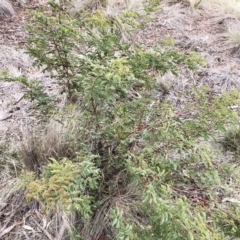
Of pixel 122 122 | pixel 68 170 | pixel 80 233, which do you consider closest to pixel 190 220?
pixel 68 170

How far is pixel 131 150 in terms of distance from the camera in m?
1.98

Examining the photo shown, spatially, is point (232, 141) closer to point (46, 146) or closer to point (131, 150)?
point (131, 150)

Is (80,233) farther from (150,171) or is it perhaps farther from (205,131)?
(205,131)

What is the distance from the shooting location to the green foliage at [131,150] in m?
1.46

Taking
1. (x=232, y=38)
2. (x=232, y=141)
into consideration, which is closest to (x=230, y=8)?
(x=232, y=38)

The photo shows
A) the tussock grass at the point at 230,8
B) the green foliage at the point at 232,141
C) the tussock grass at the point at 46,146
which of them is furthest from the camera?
the tussock grass at the point at 230,8

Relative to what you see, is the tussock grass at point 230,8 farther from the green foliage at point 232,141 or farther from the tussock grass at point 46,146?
the tussock grass at point 46,146

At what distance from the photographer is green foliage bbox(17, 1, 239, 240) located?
1.46m

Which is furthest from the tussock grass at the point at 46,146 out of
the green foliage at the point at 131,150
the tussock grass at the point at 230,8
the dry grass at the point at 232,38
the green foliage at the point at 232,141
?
the tussock grass at the point at 230,8

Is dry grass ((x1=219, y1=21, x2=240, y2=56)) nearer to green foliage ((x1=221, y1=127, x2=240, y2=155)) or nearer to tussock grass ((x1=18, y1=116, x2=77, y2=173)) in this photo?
green foliage ((x1=221, y1=127, x2=240, y2=155))

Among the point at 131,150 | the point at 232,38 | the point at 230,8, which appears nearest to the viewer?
the point at 131,150

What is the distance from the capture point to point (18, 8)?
16.0ft

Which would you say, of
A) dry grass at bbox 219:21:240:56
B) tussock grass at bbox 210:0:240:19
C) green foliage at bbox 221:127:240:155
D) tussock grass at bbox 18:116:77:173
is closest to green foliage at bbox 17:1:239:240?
tussock grass at bbox 18:116:77:173

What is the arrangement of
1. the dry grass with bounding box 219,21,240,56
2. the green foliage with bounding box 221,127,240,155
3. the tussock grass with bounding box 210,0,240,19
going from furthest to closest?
1. the tussock grass with bounding box 210,0,240,19
2. the dry grass with bounding box 219,21,240,56
3. the green foliage with bounding box 221,127,240,155
